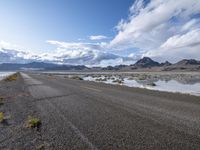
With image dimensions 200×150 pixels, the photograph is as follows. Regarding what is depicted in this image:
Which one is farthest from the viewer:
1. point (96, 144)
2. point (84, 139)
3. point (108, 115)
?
point (108, 115)

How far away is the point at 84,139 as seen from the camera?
5820 mm

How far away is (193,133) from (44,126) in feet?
15.7

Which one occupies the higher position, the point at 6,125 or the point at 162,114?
the point at 162,114

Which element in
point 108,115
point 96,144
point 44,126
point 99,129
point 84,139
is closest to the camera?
point 96,144

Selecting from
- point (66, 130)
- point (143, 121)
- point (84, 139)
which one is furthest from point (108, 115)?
point (84, 139)

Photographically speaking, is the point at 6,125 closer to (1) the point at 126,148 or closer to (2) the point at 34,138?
(2) the point at 34,138

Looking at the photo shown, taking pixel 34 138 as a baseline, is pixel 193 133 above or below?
above

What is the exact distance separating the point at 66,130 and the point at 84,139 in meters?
1.18

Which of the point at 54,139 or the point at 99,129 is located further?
the point at 99,129

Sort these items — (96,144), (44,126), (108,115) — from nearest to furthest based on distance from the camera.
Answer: (96,144), (44,126), (108,115)

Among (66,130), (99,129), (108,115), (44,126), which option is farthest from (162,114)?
(44,126)

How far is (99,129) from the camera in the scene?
674 cm

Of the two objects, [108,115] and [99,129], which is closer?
[99,129]

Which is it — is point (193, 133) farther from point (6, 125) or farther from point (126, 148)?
point (6, 125)
